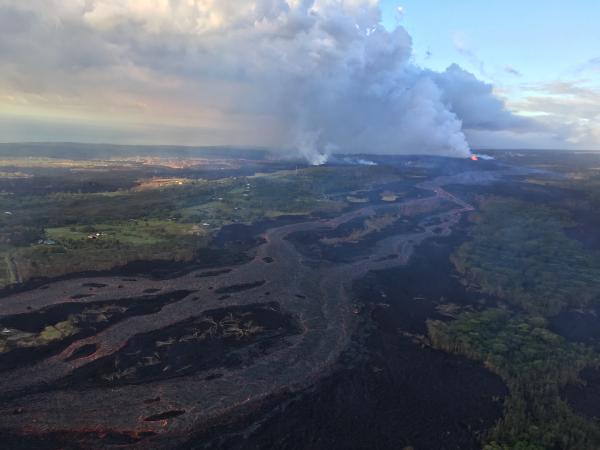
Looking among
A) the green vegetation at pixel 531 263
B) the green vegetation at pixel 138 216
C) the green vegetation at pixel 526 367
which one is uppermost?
the green vegetation at pixel 138 216

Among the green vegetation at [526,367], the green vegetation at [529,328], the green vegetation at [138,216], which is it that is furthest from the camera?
the green vegetation at [138,216]

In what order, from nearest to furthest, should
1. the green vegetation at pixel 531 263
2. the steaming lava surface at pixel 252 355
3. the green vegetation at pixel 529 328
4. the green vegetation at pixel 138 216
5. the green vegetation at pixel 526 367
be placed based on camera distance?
1. the green vegetation at pixel 526 367
2. the steaming lava surface at pixel 252 355
3. the green vegetation at pixel 529 328
4. the green vegetation at pixel 531 263
5. the green vegetation at pixel 138 216

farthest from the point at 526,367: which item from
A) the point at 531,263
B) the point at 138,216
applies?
the point at 138,216

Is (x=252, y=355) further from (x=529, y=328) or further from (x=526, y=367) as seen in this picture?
(x=529, y=328)

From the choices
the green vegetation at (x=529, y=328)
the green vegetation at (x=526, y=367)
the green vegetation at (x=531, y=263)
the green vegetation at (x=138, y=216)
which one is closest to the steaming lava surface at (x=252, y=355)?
the green vegetation at (x=526, y=367)

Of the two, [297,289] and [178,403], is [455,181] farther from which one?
[178,403]

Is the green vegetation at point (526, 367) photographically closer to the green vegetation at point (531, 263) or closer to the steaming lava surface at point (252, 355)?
the steaming lava surface at point (252, 355)

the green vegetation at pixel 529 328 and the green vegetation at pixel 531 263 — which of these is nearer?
the green vegetation at pixel 529 328
